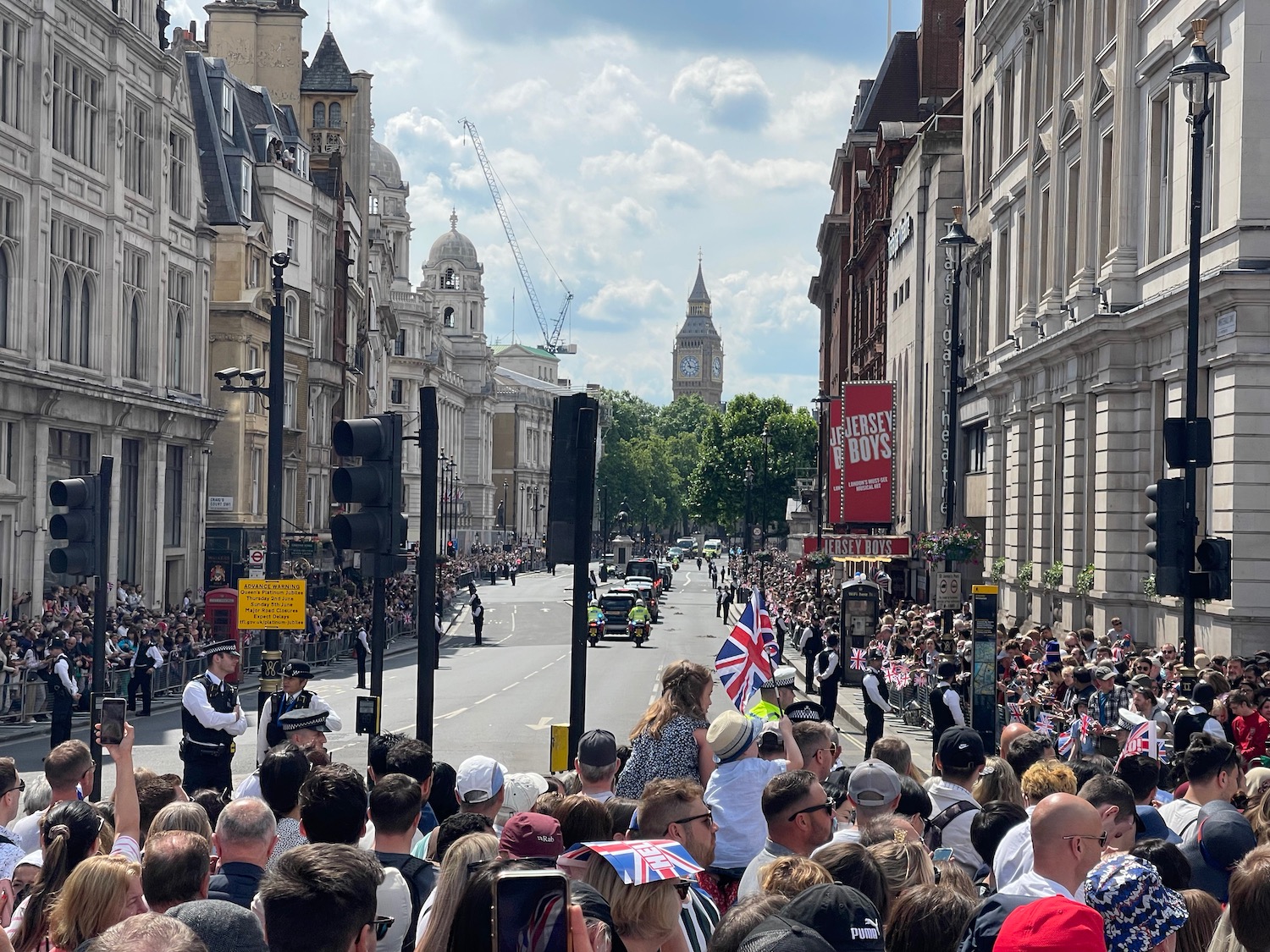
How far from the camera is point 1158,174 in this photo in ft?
89.0

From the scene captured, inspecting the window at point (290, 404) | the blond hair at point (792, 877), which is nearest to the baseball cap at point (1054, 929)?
the blond hair at point (792, 877)

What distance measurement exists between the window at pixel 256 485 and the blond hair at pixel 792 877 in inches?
1986

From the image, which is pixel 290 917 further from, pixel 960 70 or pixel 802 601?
pixel 960 70

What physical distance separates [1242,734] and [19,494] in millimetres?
29586

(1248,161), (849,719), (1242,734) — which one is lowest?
(849,719)

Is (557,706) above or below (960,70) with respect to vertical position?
below

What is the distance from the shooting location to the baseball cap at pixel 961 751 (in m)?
8.80

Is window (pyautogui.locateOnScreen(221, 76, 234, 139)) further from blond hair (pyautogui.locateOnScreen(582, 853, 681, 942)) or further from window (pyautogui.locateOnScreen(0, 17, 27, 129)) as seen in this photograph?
blond hair (pyautogui.locateOnScreen(582, 853, 681, 942))

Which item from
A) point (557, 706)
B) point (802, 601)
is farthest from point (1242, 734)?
point (802, 601)

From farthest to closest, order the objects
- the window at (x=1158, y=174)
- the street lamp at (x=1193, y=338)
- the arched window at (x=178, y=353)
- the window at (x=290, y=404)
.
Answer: the window at (x=290, y=404) < the arched window at (x=178, y=353) < the window at (x=1158, y=174) < the street lamp at (x=1193, y=338)

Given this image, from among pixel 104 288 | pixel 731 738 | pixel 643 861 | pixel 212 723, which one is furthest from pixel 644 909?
pixel 104 288

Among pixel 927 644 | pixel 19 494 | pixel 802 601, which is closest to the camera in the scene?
pixel 927 644

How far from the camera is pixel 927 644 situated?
93.8ft

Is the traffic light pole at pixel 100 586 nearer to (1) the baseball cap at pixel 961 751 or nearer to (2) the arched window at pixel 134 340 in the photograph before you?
(1) the baseball cap at pixel 961 751
